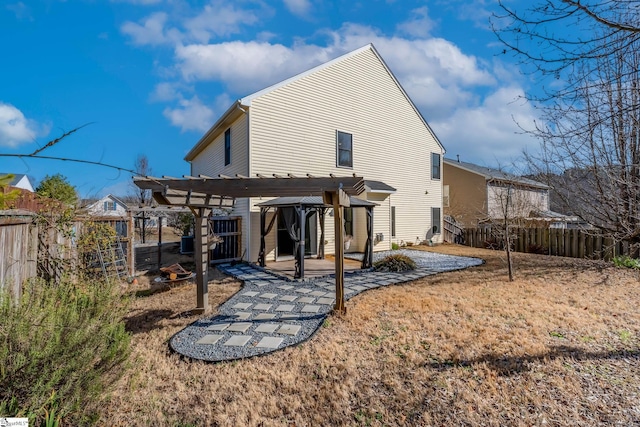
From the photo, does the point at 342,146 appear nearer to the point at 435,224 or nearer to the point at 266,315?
the point at 435,224

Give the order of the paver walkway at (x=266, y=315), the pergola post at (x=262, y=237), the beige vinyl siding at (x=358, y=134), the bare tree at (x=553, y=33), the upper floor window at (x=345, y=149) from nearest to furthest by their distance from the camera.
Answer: the bare tree at (x=553, y=33), the paver walkway at (x=266, y=315), the pergola post at (x=262, y=237), the beige vinyl siding at (x=358, y=134), the upper floor window at (x=345, y=149)

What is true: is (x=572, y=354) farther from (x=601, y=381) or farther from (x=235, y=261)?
(x=235, y=261)

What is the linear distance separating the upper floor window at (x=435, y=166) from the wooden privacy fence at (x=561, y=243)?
12.2ft

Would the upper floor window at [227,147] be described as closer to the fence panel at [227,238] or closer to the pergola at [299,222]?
the fence panel at [227,238]

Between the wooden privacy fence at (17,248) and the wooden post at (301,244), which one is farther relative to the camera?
the wooden post at (301,244)

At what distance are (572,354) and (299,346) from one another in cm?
339

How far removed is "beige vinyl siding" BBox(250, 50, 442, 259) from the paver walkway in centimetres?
396

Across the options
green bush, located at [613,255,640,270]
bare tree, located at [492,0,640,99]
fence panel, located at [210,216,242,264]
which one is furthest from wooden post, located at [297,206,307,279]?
green bush, located at [613,255,640,270]

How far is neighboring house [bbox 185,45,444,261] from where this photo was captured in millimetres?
10234

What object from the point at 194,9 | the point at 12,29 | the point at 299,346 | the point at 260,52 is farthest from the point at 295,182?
the point at 260,52

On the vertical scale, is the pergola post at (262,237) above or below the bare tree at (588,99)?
below

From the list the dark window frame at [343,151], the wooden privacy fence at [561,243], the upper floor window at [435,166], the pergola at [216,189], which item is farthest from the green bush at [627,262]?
the pergola at [216,189]

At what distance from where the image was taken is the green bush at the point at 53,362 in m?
2.13

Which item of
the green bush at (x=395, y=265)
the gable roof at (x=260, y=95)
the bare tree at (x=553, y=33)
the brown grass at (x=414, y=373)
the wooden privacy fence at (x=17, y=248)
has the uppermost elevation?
the gable roof at (x=260, y=95)
